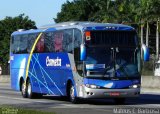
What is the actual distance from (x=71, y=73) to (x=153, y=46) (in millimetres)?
70356

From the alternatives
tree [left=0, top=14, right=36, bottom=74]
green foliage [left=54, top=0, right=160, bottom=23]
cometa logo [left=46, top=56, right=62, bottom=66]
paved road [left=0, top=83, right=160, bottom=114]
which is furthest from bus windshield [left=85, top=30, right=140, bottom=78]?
tree [left=0, top=14, right=36, bottom=74]

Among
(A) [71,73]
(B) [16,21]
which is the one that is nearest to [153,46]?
(B) [16,21]

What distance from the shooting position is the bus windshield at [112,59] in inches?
880

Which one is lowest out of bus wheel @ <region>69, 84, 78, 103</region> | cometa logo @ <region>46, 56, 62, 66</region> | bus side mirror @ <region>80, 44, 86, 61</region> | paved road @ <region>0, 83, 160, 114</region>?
paved road @ <region>0, 83, 160, 114</region>

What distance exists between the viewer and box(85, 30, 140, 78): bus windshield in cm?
2234

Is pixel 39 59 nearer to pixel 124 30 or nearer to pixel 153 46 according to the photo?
pixel 124 30

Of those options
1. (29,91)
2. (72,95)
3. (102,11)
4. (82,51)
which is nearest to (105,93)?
(72,95)

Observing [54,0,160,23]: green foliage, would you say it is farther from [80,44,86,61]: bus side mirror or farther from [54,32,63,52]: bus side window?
[80,44,86,61]: bus side mirror

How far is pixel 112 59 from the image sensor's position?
2248 centimetres

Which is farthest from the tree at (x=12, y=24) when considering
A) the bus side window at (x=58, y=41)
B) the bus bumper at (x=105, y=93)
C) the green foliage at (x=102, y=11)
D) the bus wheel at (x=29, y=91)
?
the bus bumper at (x=105, y=93)

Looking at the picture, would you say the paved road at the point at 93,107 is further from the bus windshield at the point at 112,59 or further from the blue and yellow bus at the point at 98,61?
the bus windshield at the point at 112,59

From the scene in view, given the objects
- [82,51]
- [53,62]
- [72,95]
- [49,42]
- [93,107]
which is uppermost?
[49,42]

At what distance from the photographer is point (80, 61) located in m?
22.6

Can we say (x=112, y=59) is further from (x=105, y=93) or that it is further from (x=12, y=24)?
(x=12, y=24)
